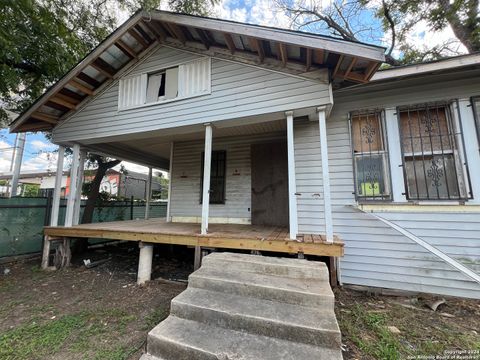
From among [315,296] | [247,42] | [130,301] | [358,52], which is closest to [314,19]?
[247,42]

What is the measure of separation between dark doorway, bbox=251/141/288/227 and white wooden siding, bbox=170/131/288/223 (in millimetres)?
186

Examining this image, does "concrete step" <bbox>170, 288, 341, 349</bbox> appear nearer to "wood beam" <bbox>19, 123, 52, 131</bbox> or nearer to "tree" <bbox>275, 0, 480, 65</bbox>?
"wood beam" <bbox>19, 123, 52, 131</bbox>

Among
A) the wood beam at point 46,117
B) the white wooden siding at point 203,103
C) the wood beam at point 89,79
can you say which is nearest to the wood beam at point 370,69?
the white wooden siding at point 203,103

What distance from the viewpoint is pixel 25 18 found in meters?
4.80

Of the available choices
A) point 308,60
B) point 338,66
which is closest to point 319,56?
point 308,60

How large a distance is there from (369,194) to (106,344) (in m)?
4.27

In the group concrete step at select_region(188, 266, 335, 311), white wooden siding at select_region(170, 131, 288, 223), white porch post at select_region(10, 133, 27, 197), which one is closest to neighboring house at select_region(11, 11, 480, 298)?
white wooden siding at select_region(170, 131, 288, 223)

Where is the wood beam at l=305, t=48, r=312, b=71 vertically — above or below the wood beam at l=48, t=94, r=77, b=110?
below

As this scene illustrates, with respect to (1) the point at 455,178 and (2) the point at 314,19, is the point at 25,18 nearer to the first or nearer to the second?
(1) the point at 455,178

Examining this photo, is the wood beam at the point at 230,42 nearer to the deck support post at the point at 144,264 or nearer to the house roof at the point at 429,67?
the house roof at the point at 429,67

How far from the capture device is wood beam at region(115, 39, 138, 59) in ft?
15.6

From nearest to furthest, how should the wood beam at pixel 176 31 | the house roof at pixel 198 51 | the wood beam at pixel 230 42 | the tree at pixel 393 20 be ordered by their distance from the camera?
the house roof at pixel 198 51
the wood beam at pixel 230 42
the wood beam at pixel 176 31
the tree at pixel 393 20

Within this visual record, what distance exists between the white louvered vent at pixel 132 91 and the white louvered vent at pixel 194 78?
970mm

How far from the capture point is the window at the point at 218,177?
589 centimetres
